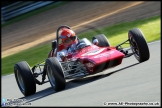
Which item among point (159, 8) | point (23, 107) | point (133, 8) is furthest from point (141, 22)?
point (23, 107)

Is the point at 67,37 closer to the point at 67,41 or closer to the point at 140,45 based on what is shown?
the point at 67,41

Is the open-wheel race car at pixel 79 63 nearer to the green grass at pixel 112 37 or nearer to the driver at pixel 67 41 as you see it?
the driver at pixel 67 41

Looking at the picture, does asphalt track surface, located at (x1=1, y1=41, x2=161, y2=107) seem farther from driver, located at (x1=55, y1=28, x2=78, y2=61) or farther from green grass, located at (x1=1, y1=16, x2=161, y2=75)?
green grass, located at (x1=1, y1=16, x2=161, y2=75)

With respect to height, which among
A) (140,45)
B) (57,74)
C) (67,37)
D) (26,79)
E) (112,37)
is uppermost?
(67,37)

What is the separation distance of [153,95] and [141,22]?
12673 mm

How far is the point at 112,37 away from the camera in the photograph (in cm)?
1817

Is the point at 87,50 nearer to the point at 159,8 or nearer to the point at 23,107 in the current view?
the point at 23,107

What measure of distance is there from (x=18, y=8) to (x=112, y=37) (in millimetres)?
14318

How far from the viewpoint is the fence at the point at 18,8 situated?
3100 centimetres

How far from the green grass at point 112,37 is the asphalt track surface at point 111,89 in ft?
13.4

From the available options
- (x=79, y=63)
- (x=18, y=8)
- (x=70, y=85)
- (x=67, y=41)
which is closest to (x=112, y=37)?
(x=67, y=41)

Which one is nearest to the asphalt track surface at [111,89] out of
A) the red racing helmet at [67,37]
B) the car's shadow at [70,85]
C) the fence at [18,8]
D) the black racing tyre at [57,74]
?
the car's shadow at [70,85]

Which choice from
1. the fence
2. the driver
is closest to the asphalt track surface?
the driver

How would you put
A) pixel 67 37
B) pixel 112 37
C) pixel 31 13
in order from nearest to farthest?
pixel 67 37, pixel 112 37, pixel 31 13
